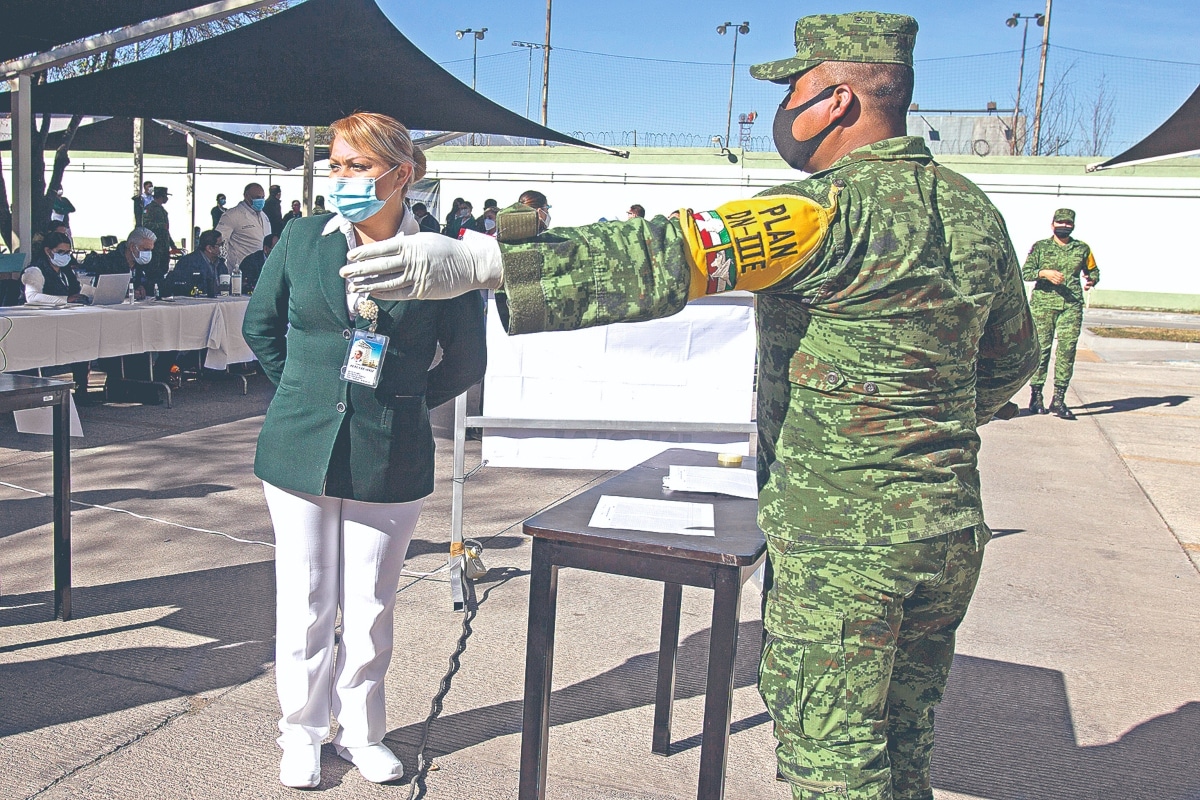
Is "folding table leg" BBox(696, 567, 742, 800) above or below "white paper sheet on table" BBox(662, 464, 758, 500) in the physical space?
below

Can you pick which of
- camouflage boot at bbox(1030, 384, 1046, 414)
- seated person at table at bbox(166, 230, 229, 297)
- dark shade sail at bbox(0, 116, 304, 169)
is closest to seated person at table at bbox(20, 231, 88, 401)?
seated person at table at bbox(166, 230, 229, 297)

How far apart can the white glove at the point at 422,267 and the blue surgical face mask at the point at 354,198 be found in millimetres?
1229

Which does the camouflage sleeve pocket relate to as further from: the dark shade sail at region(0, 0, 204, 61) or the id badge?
the dark shade sail at region(0, 0, 204, 61)

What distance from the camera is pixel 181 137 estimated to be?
824 inches

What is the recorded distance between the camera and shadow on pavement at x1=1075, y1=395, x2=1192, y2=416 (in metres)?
11.1

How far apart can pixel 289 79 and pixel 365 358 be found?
8.52 meters

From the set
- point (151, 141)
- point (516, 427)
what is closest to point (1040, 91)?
point (151, 141)

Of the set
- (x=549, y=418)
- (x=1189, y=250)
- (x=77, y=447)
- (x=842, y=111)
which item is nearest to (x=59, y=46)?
(x=77, y=447)

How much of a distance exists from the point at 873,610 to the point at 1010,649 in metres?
2.76

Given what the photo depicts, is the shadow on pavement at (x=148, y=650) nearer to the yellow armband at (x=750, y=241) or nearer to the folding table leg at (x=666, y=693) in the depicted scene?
the folding table leg at (x=666, y=693)

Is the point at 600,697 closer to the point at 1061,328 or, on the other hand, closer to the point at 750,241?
the point at 750,241

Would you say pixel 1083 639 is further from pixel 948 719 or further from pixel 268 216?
pixel 268 216

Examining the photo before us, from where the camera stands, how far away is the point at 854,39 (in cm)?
196

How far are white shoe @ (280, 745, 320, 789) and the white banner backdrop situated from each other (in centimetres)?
204
